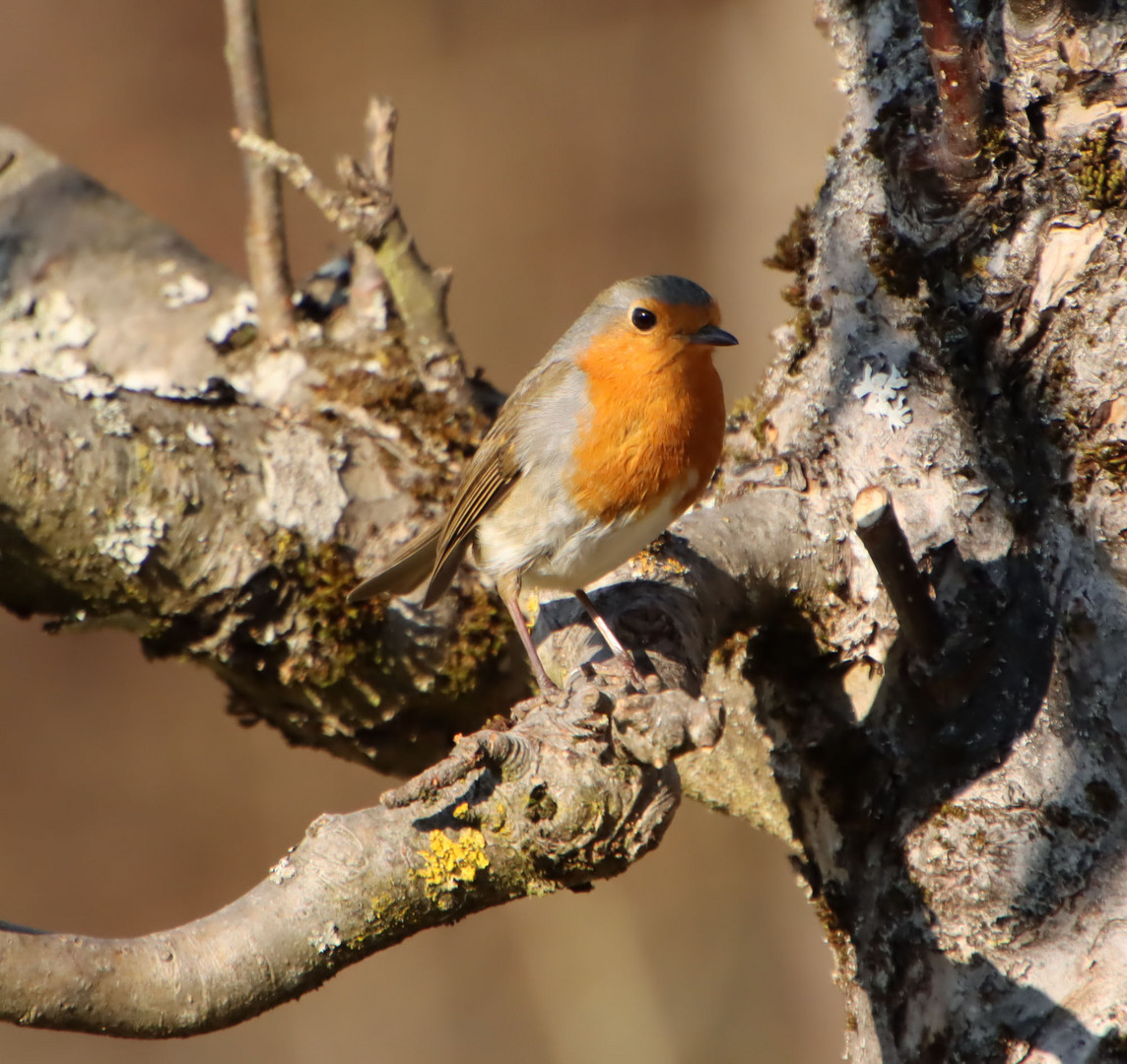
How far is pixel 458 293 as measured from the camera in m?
6.93

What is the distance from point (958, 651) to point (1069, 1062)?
763 mm

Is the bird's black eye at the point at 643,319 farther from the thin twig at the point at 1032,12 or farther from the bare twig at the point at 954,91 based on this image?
the thin twig at the point at 1032,12

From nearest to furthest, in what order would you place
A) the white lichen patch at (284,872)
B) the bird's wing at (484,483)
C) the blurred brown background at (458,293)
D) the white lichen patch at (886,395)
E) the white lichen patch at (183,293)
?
the white lichen patch at (284,872)
the white lichen patch at (886,395)
the bird's wing at (484,483)
the white lichen patch at (183,293)
the blurred brown background at (458,293)

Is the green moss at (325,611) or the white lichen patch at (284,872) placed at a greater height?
the green moss at (325,611)

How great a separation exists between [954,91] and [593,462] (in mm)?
1211

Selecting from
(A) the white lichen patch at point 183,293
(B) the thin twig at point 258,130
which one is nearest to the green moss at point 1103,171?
(B) the thin twig at point 258,130

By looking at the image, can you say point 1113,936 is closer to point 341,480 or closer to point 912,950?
point 912,950

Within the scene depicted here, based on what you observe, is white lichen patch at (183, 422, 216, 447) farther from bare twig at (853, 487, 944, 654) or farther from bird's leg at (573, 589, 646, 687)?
bare twig at (853, 487, 944, 654)

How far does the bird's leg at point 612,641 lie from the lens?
2088 mm

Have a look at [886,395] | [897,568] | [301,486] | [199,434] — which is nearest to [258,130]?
[199,434]

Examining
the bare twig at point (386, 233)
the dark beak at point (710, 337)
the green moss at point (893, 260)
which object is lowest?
the green moss at point (893, 260)

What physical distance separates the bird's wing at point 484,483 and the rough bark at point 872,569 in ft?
0.44

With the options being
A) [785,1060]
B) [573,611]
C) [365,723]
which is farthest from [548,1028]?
[573,611]

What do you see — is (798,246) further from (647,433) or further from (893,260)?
(647,433)
